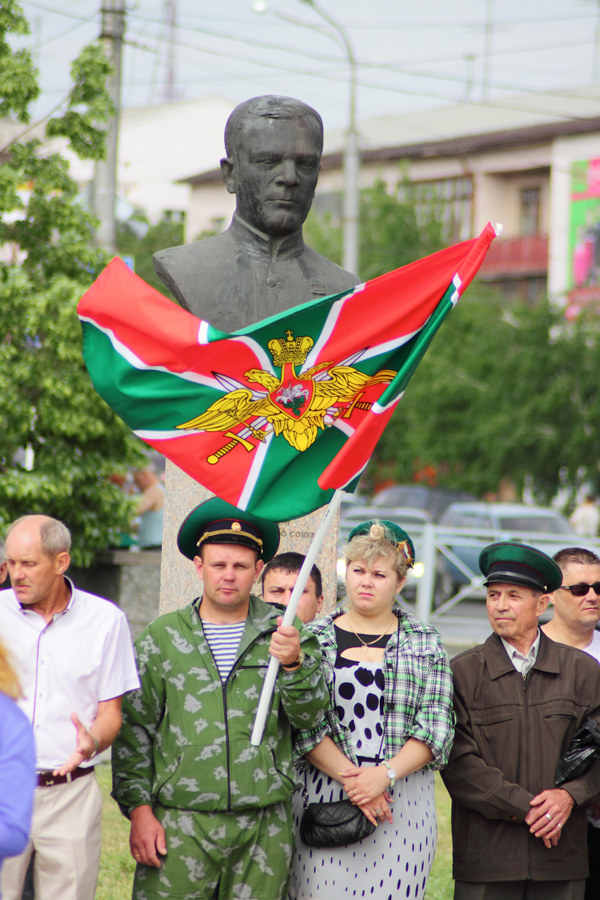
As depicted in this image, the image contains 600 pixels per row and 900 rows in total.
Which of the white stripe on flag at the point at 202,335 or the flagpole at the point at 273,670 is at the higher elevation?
the white stripe on flag at the point at 202,335

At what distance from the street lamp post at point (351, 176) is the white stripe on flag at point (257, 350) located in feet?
43.4

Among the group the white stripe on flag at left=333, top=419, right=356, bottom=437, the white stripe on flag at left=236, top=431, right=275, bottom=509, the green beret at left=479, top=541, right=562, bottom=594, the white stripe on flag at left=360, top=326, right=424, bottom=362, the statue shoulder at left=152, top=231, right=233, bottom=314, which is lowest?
the green beret at left=479, top=541, right=562, bottom=594

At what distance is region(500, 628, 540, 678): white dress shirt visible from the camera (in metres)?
4.36

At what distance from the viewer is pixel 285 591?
4.77m

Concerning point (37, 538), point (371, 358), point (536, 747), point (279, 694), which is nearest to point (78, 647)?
point (37, 538)

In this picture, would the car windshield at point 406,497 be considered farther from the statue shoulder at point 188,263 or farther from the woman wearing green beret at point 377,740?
the woman wearing green beret at point 377,740

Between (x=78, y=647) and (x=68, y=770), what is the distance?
0.43 meters

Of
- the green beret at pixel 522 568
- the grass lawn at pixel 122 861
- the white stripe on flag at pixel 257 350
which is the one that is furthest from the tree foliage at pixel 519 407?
the white stripe on flag at pixel 257 350

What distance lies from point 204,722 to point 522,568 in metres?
1.44

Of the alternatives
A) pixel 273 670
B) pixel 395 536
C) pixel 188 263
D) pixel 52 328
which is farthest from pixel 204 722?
pixel 52 328

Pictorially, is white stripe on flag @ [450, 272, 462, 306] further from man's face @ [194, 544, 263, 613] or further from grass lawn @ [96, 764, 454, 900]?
grass lawn @ [96, 764, 454, 900]

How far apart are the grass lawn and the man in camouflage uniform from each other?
199cm

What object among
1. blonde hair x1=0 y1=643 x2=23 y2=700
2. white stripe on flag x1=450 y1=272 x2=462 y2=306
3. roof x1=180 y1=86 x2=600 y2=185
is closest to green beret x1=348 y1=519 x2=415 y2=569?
white stripe on flag x1=450 y1=272 x2=462 y2=306

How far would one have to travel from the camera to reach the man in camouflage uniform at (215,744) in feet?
12.1
